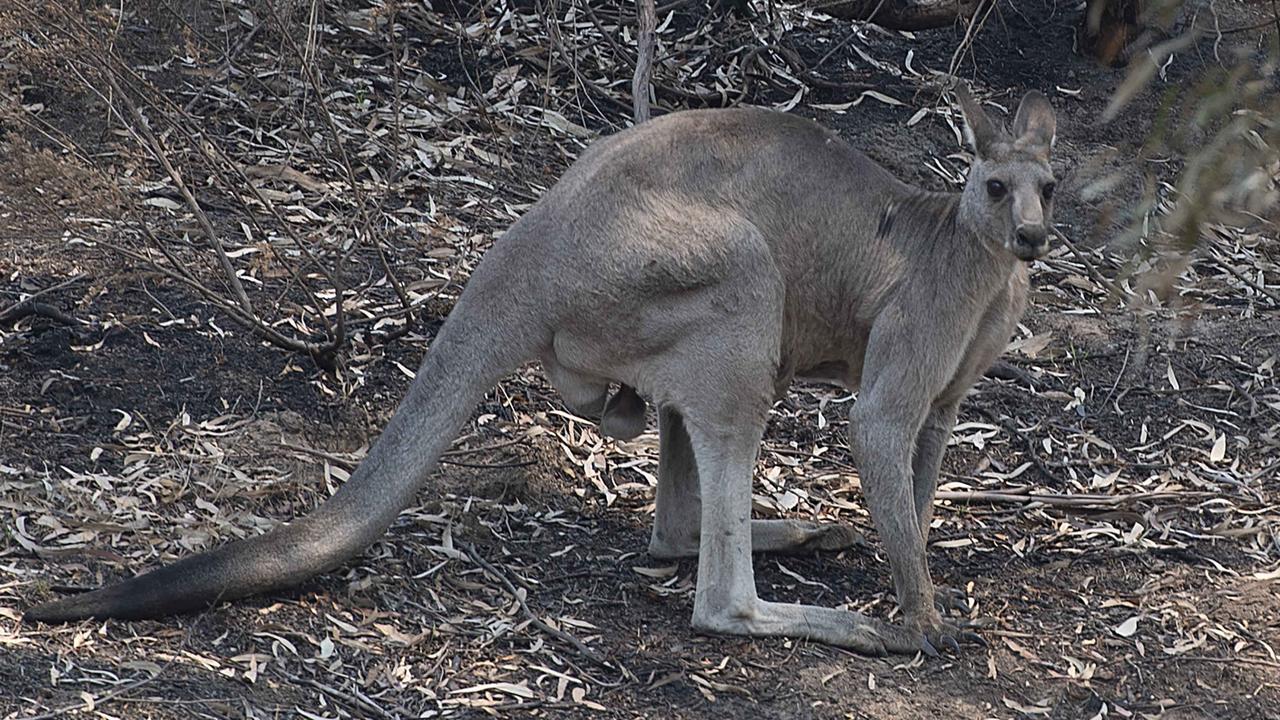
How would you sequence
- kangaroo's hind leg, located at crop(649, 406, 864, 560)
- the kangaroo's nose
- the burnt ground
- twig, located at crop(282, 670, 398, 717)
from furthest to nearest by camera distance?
1. kangaroo's hind leg, located at crop(649, 406, 864, 560)
2. the kangaroo's nose
3. the burnt ground
4. twig, located at crop(282, 670, 398, 717)

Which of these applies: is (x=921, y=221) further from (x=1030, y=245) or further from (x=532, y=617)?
(x=532, y=617)

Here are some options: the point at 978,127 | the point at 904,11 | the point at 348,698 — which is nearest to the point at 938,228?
the point at 978,127

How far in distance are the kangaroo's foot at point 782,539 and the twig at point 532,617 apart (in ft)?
1.84

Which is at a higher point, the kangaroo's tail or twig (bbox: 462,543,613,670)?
the kangaroo's tail

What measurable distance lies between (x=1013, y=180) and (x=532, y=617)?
191cm

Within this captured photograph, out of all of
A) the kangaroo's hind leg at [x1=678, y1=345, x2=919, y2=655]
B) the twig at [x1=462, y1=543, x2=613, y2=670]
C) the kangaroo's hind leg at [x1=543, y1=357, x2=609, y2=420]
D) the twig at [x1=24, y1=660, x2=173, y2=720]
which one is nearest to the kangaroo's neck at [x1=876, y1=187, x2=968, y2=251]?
the kangaroo's hind leg at [x1=678, y1=345, x2=919, y2=655]

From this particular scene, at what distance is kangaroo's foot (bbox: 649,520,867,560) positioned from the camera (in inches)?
199

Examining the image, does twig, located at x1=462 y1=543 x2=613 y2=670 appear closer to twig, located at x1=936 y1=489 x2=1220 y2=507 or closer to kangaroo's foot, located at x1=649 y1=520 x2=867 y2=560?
kangaroo's foot, located at x1=649 y1=520 x2=867 y2=560

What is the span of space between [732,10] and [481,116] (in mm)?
1480

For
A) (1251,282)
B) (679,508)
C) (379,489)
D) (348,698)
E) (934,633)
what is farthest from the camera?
(1251,282)

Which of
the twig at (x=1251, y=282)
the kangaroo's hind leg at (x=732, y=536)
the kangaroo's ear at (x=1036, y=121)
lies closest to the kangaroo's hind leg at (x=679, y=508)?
the kangaroo's hind leg at (x=732, y=536)

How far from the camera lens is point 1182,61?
27.1 ft

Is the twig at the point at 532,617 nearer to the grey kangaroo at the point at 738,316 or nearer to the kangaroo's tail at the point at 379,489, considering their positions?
the grey kangaroo at the point at 738,316

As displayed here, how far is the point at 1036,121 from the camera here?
4719mm
